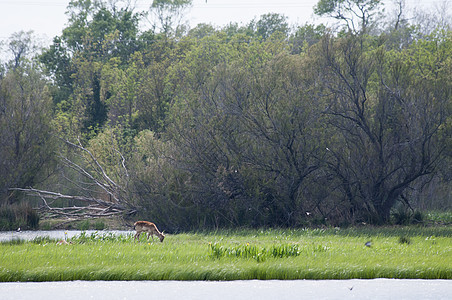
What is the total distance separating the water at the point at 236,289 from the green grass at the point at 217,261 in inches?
16.8

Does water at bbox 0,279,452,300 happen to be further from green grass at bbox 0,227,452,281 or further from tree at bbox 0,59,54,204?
tree at bbox 0,59,54,204

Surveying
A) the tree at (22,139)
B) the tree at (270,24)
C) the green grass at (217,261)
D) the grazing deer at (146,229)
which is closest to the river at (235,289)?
the green grass at (217,261)

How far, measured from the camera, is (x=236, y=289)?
399 inches

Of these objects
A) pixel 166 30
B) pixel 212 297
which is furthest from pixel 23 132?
pixel 166 30

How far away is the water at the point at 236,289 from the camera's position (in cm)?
949

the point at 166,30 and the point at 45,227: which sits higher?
the point at 166,30

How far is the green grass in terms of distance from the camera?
11227mm

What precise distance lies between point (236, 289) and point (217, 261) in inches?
82.8

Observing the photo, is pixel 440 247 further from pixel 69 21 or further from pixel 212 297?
pixel 69 21

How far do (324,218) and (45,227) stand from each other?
40.7 feet

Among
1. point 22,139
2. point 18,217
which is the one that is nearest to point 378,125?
point 18,217

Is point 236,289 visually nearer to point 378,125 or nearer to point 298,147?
point 298,147

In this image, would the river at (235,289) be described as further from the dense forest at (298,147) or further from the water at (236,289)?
the dense forest at (298,147)

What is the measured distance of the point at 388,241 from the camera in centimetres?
1644
